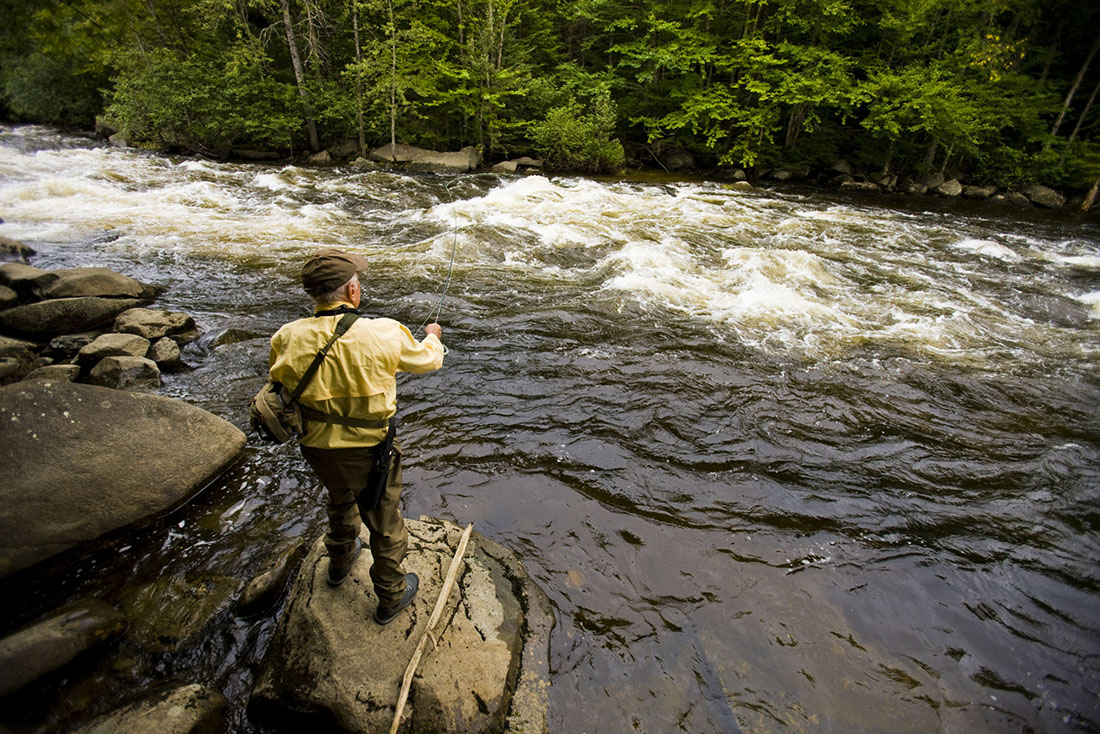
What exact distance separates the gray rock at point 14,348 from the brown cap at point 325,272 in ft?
19.7

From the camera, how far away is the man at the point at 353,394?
229cm

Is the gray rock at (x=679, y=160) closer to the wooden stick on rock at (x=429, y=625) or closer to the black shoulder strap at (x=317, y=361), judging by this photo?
the wooden stick on rock at (x=429, y=625)

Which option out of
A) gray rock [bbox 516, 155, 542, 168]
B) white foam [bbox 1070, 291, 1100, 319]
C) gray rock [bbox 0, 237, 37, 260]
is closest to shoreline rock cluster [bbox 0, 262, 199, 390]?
gray rock [bbox 0, 237, 37, 260]

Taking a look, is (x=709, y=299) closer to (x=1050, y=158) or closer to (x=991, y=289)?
(x=991, y=289)

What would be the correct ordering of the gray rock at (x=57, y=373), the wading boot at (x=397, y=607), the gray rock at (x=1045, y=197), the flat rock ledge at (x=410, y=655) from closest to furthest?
the flat rock ledge at (x=410, y=655) < the wading boot at (x=397, y=607) < the gray rock at (x=57, y=373) < the gray rock at (x=1045, y=197)

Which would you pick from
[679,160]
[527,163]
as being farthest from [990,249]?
[527,163]

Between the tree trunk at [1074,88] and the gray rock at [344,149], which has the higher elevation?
the tree trunk at [1074,88]

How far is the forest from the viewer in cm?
1769

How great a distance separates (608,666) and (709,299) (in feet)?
21.1

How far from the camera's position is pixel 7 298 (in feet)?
21.6

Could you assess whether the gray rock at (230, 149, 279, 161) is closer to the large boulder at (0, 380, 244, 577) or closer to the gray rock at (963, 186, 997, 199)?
the large boulder at (0, 380, 244, 577)

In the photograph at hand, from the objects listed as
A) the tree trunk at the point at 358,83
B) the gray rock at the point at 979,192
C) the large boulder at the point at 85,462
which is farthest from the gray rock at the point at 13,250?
the gray rock at the point at 979,192

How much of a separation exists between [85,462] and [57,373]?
7.83 feet

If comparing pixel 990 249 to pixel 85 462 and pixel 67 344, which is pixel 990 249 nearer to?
pixel 85 462
